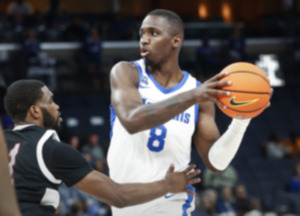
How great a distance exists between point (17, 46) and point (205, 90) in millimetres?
11601

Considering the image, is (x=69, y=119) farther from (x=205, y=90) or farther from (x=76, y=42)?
(x=205, y=90)

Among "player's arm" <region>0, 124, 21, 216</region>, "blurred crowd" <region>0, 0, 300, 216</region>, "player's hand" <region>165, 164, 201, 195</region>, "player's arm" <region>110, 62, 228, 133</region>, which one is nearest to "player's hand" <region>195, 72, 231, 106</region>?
"player's arm" <region>110, 62, 228, 133</region>

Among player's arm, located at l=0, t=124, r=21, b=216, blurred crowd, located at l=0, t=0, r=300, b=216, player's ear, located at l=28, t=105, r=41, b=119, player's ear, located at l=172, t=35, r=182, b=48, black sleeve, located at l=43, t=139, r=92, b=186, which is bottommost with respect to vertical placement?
blurred crowd, located at l=0, t=0, r=300, b=216

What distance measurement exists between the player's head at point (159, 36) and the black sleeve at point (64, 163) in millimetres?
861

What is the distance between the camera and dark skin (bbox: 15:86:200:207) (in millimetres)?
3381

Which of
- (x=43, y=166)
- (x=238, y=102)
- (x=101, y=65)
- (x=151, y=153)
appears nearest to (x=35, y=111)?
(x=43, y=166)

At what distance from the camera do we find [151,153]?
3832 mm

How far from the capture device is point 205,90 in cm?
324

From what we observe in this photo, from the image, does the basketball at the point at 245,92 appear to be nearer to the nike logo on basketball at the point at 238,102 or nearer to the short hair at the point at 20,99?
the nike logo on basketball at the point at 238,102

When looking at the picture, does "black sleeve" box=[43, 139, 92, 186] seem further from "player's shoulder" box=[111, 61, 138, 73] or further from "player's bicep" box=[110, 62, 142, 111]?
"player's shoulder" box=[111, 61, 138, 73]

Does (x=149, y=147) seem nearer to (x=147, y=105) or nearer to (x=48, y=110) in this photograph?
(x=147, y=105)

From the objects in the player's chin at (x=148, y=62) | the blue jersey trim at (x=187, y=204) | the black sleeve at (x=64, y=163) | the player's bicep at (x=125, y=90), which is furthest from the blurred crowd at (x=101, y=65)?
the black sleeve at (x=64, y=163)

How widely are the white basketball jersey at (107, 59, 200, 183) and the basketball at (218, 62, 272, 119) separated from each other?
491 mm

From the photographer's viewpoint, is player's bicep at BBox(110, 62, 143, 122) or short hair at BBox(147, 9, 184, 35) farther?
short hair at BBox(147, 9, 184, 35)
